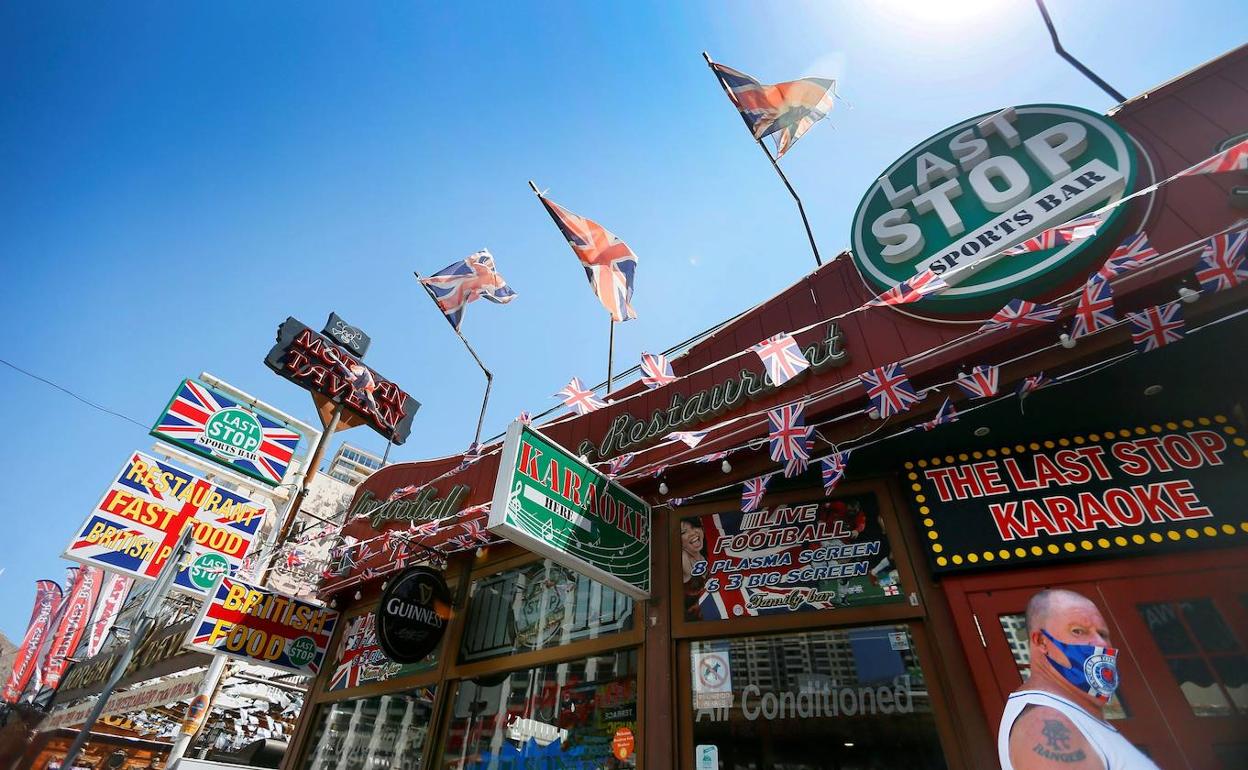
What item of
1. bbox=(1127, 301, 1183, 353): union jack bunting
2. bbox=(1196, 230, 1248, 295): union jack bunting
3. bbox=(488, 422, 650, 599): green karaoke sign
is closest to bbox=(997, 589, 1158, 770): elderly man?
bbox=(1127, 301, 1183, 353): union jack bunting

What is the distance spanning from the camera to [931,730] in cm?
421

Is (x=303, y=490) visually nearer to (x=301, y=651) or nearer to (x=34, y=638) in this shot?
(x=301, y=651)

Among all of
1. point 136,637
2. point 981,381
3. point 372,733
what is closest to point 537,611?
point 372,733

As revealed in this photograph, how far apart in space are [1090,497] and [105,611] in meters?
29.7

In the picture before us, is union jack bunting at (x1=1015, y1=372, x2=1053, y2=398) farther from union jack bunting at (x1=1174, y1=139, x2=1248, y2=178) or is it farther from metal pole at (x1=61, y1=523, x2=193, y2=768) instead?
metal pole at (x1=61, y1=523, x2=193, y2=768)

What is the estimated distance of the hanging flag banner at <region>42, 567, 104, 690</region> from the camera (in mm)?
19891

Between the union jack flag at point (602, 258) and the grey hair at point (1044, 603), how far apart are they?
20.6 ft

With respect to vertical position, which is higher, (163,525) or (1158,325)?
(163,525)

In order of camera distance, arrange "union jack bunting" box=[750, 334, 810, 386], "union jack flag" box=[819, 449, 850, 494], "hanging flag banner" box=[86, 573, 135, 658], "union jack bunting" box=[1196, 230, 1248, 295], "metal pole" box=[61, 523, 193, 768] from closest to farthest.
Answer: "union jack bunting" box=[1196, 230, 1248, 295], "union jack flag" box=[819, 449, 850, 494], "union jack bunting" box=[750, 334, 810, 386], "metal pole" box=[61, 523, 193, 768], "hanging flag banner" box=[86, 573, 135, 658]

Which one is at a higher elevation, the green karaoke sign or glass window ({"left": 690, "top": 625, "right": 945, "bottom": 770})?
the green karaoke sign

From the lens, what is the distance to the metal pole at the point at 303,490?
9970 mm

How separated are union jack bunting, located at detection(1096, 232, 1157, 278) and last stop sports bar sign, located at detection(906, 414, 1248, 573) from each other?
5.49 feet

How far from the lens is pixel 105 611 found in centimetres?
2089

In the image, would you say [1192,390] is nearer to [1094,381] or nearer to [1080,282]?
[1094,381]
